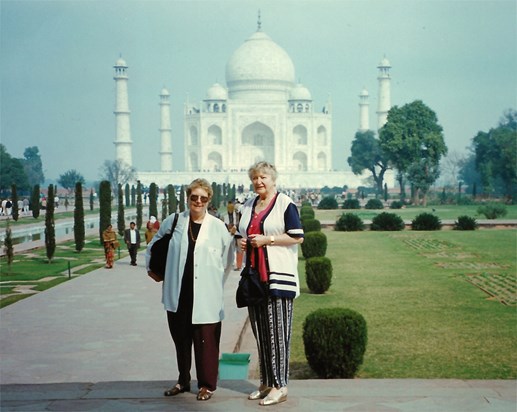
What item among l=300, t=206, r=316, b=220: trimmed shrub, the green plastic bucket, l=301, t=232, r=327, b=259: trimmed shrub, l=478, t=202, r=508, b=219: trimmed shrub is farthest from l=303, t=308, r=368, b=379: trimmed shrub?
l=478, t=202, r=508, b=219: trimmed shrub

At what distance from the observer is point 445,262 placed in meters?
10.7

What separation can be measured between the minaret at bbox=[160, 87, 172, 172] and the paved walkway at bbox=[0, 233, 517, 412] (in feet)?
147

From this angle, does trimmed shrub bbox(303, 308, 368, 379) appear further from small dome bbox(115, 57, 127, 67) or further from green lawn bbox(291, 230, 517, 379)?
small dome bbox(115, 57, 127, 67)

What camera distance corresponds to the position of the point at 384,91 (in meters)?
51.9

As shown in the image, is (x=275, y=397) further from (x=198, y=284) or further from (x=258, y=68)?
(x=258, y=68)

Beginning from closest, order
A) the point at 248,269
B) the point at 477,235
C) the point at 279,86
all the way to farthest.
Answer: the point at 248,269 < the point at 477,235 < the point at 279,86

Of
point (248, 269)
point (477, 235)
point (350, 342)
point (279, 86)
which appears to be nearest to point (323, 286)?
point (350, 342)

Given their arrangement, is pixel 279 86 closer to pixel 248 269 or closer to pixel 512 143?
pixel 512 143

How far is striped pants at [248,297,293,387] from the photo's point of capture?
3.23m

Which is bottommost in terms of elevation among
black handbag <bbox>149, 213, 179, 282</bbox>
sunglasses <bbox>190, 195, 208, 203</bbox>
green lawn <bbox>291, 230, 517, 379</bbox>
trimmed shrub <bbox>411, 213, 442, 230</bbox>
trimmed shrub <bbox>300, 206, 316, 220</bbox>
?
green lawn <bbox>291, 230, 517, 379</bbox>

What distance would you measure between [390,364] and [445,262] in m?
6.12

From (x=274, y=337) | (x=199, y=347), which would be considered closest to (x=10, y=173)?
(x=199, y=347)

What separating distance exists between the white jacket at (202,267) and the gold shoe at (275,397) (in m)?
0.38

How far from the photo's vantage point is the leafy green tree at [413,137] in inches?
1264
